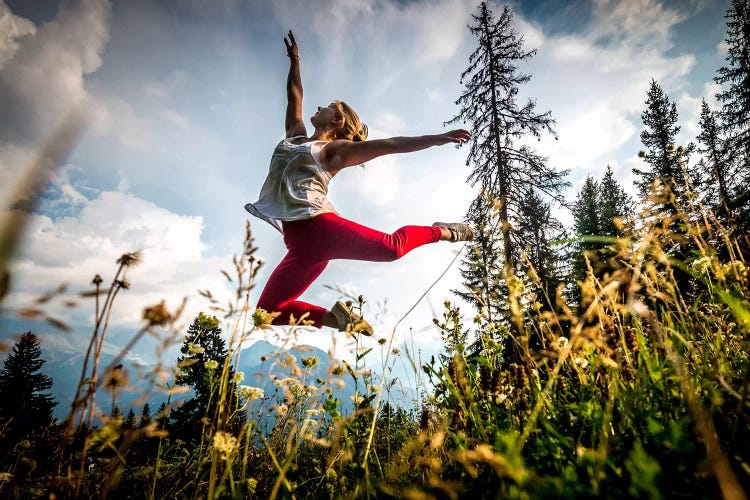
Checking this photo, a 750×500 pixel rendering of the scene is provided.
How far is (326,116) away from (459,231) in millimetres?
2335

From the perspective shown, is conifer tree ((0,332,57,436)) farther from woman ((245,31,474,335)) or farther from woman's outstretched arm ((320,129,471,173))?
woman's outstretched arm ((320,129,471,173))

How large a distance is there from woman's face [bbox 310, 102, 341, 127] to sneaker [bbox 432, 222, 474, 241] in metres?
2.03

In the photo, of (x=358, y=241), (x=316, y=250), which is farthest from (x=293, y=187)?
(x=358, y=241)

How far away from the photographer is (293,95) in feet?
16.4

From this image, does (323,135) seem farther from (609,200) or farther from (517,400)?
(609,200)

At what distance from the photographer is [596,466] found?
0.83 m

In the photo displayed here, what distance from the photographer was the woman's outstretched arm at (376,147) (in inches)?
134

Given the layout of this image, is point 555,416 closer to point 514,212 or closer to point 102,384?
point 102,384

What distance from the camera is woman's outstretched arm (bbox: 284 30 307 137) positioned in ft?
15.3

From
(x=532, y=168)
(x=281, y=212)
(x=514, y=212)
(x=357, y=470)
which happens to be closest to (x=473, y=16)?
(x=532, y=168)

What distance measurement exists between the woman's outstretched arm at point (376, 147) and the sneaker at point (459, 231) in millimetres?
888

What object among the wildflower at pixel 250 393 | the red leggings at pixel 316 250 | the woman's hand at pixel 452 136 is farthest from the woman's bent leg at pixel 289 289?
the woman's hand at pixel 452 136

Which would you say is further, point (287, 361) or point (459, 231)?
point (459, 231)

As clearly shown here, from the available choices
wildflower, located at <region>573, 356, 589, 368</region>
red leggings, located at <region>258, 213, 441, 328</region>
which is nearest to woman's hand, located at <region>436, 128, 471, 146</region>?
red leggings, located at <region>258, 213, 441, 328</region>
